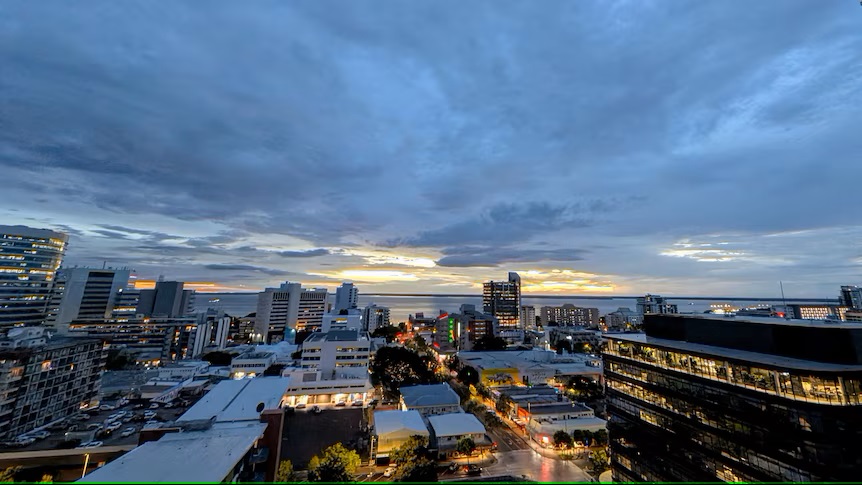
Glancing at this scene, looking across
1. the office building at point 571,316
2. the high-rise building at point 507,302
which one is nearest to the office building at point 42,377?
the high-rise building at point 507,302

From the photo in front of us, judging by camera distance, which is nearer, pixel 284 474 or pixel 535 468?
pixel 284 474

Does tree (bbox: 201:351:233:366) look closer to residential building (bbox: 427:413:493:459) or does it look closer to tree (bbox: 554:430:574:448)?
residential building (bbox: 427:413:493:459)

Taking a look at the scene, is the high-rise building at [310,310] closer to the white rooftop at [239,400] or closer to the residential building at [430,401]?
the white rooftop at [239,400]

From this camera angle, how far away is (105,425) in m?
40.4

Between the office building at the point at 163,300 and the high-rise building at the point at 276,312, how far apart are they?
24.7m

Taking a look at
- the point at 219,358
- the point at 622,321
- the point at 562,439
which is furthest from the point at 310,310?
the point at 622,321

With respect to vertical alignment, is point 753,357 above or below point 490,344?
above

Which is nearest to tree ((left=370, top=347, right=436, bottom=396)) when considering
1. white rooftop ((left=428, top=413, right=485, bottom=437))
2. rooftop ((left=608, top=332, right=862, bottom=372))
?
white rooftop ((left=428, top=413, right=485, bottom=437))

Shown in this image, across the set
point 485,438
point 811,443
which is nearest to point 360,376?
point 485,438

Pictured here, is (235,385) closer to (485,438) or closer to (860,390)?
(485,438)

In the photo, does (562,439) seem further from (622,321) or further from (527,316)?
(622,321)

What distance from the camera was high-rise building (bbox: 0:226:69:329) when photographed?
75938 mm

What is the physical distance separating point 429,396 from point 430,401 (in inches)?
66.8

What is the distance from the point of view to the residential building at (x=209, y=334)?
8794 cm
